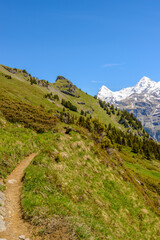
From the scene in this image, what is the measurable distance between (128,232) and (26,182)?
1469 centimetres

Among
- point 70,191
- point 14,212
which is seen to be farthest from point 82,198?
point 14,212

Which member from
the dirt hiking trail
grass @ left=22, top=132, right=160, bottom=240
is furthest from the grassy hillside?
the dirt hiking trail

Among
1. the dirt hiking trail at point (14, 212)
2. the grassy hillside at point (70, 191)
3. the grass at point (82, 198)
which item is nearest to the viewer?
the dirt hiking trail at point (14, 212)

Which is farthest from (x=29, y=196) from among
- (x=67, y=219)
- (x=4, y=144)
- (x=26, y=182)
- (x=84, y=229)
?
(x=4, y=144)

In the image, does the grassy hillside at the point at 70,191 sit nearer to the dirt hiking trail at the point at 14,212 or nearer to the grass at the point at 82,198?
the grass at the point at 82,198

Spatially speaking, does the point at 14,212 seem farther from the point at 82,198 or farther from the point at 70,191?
the point at 82,198

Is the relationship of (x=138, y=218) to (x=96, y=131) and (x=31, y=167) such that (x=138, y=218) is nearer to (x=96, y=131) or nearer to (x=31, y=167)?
(x=31, y=167)

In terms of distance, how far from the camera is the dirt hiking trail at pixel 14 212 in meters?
9.36

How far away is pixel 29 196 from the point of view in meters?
12.9

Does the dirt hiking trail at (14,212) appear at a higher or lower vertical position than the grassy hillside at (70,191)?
lower

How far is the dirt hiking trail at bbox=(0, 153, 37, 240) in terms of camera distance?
30.7ft

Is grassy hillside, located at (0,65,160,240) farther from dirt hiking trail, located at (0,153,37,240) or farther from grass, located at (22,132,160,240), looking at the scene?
dirt hiking trail, located at (0,153,37,240)

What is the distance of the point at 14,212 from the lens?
11.6 meters

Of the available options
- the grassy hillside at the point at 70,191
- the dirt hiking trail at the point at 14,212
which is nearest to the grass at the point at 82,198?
A: the grassy hillside at the point at 70,191
